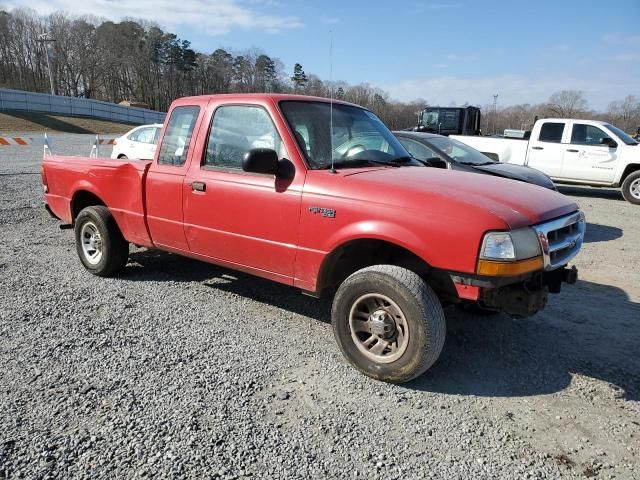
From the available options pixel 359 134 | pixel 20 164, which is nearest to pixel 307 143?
pixel 359 134

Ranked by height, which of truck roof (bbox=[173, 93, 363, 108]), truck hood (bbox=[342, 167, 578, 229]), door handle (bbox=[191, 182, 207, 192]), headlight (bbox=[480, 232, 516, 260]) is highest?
truck roof (bbox=[173, 93, 363, 108])

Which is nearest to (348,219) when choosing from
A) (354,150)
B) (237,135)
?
(354,150)

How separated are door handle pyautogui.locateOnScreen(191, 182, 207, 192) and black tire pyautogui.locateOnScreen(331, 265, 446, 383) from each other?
1.61 m

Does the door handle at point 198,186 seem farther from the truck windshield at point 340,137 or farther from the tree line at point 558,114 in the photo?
the tree line at point 558,114

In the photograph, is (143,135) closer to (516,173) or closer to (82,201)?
(82,201)

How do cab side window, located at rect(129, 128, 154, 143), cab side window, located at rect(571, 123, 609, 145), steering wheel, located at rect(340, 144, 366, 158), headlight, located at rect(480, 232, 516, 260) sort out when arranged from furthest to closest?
cab side window, located at rect(571, 123, 609, 145), cab side window, located at rect(129, 128, 154, 143), steering wheel, located at rect(340, 144, 366, 158), headlight, located at rect(480, 232, 516, 260)

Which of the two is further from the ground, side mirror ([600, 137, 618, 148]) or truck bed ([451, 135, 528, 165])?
side mirror ([600, 137, 618, 148])

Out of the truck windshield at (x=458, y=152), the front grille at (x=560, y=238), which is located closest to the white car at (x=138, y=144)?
the truck windshield at (x=458, y=152)

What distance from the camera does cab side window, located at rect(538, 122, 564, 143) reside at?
42.1 ft

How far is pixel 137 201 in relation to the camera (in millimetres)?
4719

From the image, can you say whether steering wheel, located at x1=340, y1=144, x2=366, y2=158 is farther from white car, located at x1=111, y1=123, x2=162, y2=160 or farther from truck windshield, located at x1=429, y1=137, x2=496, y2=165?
white car, located at x1=111, y1=123, x2=162, y2=160

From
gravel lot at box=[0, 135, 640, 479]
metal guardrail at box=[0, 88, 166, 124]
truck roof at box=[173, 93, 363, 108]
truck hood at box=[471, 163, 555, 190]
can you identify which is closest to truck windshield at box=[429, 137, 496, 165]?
truck hood at box=[471, 163, 555, 190]

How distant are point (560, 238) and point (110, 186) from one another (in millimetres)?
4291

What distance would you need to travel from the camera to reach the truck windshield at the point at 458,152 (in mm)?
7961
